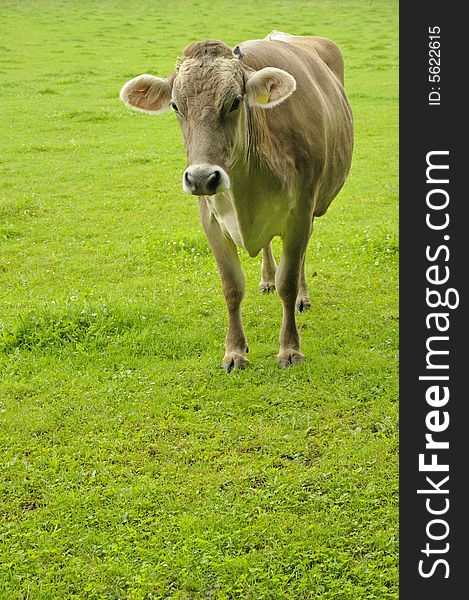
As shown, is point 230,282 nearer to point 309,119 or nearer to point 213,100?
point 309,119

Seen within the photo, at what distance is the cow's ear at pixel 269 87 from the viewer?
559cm

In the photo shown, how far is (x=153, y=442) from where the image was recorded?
560 cm

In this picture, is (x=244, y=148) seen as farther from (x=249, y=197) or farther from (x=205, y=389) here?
(x=205, y=389)

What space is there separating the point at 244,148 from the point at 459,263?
1.75m

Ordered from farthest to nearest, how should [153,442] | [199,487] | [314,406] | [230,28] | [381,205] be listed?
[230,28] → [381,205] → [314,406] → [153,442] → [199,487]

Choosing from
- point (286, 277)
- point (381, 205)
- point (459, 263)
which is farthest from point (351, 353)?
point (381, 205)

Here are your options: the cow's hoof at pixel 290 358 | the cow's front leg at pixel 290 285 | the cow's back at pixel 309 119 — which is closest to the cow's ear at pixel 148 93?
the cow's back at pixel 309 119

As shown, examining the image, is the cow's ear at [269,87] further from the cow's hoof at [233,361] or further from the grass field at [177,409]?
the grass field at [177,409]

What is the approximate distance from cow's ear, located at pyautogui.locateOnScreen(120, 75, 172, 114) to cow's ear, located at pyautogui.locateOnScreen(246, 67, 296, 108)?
0.60m

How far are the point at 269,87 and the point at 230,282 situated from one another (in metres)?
1.71

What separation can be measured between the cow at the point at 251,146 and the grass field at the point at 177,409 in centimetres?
68

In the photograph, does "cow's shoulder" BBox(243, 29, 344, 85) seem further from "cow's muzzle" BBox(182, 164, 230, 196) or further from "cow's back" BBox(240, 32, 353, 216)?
"cow's muzzle" BBox(182, 164, 230, 196)

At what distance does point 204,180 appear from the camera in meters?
5.10

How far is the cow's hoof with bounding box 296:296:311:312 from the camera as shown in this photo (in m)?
7.93
